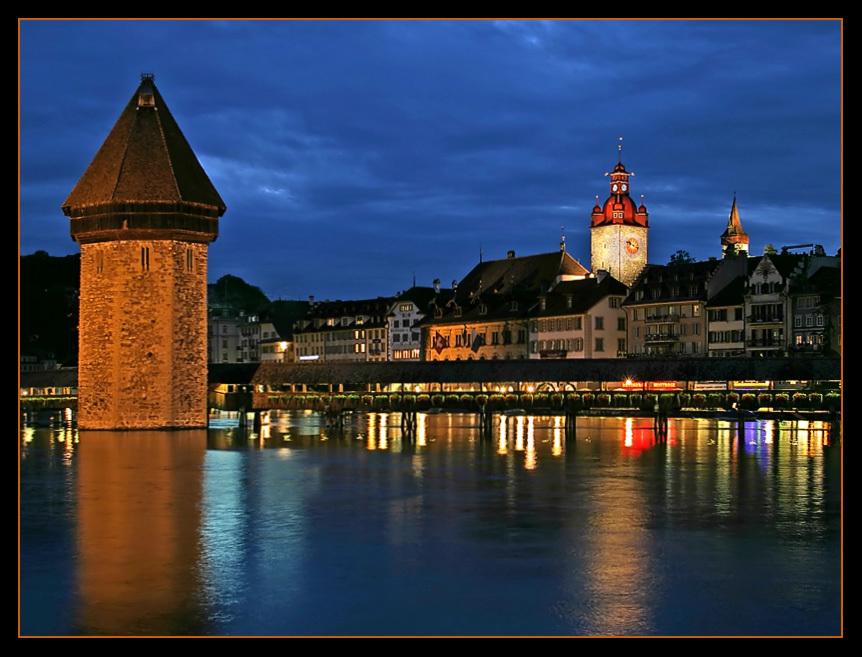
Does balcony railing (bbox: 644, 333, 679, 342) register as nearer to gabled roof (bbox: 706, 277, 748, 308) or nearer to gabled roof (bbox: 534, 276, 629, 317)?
gabled roof (bbox: 706, 277, 748, 308)

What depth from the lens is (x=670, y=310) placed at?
79750mm

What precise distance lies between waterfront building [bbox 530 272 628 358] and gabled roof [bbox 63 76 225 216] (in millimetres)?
35583

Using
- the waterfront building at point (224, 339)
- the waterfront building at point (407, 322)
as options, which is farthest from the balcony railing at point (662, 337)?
the waterfront building at point (224, 339)

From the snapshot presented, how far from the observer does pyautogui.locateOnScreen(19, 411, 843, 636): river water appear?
1404 centimetres

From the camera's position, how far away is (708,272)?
77750 mm

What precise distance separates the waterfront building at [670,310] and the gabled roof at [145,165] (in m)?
36.0

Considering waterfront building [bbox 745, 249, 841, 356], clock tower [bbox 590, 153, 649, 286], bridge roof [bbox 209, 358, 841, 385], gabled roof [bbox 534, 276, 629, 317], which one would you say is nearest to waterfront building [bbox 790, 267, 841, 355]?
waterfront building [bbox 745, 249, 841, 356]

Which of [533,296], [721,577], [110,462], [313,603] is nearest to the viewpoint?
[313,603]

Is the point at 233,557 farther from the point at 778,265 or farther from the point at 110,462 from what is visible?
the point at 778,265

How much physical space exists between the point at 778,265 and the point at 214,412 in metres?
36.8

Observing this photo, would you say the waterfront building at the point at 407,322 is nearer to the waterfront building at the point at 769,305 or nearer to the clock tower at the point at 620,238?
the clock tower at the point at 620,238

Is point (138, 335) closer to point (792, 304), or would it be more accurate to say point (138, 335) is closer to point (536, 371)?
point (536, 371)
